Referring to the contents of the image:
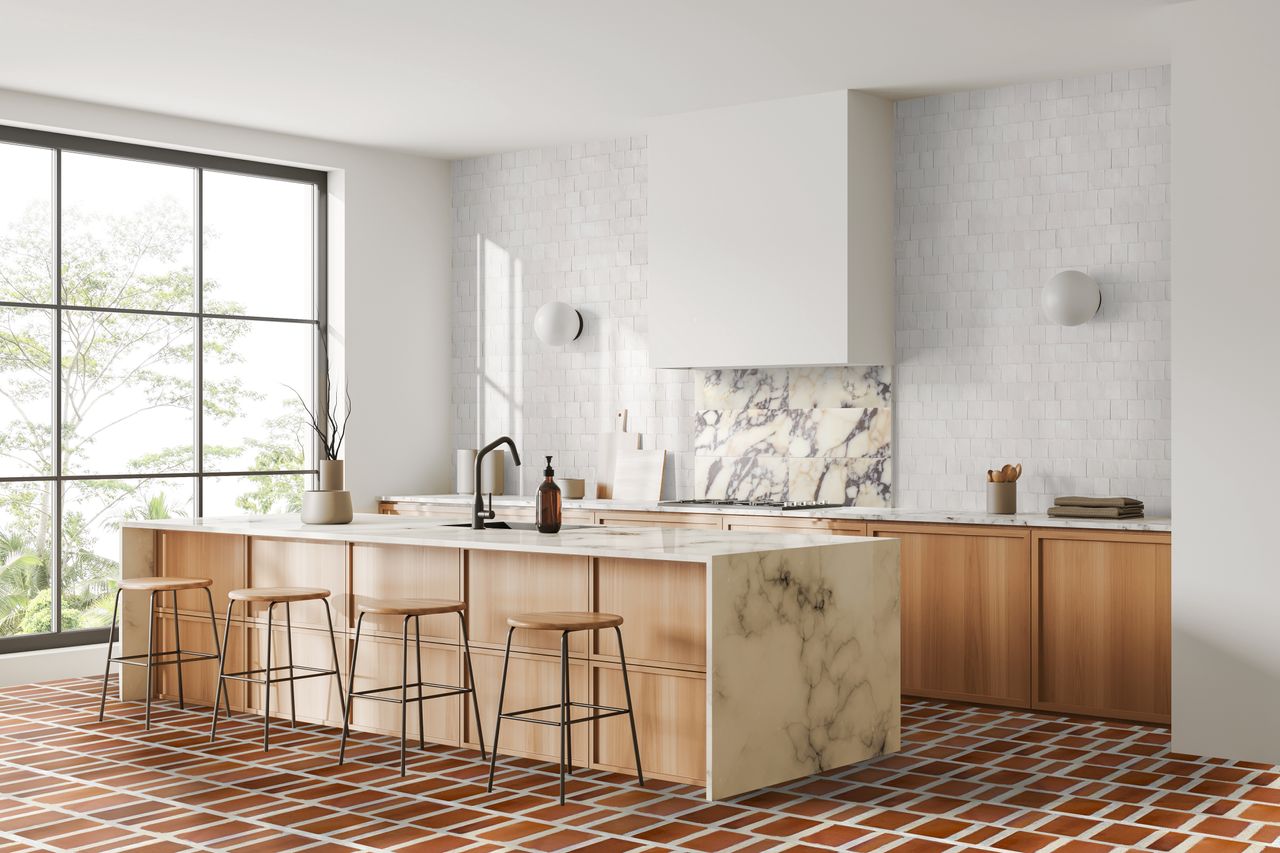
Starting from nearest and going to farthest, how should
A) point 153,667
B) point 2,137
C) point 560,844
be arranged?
point 560,844 → point 153,667 → point 2,137

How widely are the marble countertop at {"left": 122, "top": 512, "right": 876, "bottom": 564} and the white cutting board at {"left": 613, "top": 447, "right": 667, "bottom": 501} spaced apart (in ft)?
5.65

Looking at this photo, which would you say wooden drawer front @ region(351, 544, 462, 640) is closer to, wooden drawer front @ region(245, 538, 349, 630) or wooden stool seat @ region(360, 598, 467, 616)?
wooden drawer front @ region(245, 538, 349, 630)

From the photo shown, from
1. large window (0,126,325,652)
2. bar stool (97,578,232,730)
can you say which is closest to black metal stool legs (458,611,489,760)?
bar stool (97,578,232,730)

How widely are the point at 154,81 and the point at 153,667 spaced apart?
9.37 feet

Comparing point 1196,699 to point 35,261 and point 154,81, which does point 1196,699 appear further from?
point 35,261

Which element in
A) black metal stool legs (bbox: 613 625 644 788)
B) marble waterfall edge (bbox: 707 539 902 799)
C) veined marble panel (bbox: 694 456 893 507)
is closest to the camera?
marble waterfall edge (bbox: 707 539 902 799)

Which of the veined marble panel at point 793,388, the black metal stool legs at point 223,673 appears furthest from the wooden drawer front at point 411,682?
the veined marble panel at point 793,388

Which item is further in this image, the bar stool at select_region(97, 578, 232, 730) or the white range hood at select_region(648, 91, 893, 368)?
the white range hood at select_region(648, 91, 893, 368)

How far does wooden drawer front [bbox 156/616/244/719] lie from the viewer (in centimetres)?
638

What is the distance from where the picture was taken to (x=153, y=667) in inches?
261

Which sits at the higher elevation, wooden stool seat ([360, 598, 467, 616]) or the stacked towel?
the stacked towel

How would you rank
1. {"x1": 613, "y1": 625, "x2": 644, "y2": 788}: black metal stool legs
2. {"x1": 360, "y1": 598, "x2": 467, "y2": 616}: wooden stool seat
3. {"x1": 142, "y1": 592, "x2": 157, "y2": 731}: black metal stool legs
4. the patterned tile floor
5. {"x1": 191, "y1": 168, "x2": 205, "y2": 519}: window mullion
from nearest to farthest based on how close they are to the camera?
the patterned tile floor → {"x1": 613, "y1": 625, "x2": 644, "y2": 788}: black metal stool legs → {"x1": 360, "y1": 598, "x2": 467, "y2": 616}: wooden stool seat → {"x1": 142, "y1": 592, "x2": 157, "y2": 731}: black metal stool legs → {"x1": 191, "y1": 168, "x2": 205, "y2": 519}: window mullion

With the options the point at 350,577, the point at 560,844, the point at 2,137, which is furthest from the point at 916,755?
the point at 2,137

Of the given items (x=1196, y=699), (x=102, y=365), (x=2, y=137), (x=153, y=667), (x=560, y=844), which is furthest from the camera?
(x=102, y=365)
